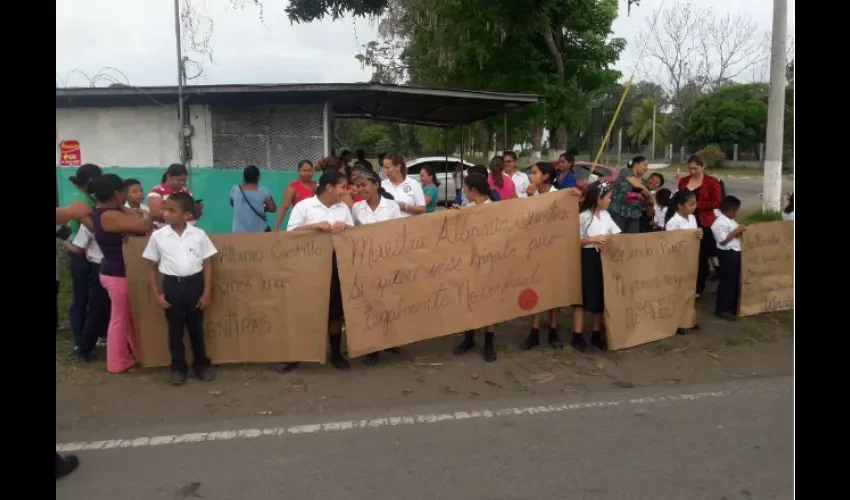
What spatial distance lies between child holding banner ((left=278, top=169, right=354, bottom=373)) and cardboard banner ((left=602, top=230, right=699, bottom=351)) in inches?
89.5

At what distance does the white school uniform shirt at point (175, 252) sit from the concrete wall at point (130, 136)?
5.71 metres

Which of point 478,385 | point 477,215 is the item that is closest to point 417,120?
point 477,215

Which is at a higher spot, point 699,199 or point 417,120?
point 417,120

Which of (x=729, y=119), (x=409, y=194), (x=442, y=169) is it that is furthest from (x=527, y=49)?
(x=729, y=119)

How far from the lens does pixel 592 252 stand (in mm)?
5863

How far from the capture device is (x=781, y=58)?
1099cm

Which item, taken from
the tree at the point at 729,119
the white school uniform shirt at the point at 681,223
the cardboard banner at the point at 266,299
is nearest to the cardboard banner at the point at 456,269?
the cardboard banner at the point at 266,299

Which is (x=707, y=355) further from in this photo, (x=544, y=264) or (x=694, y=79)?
(x=694, y=79)

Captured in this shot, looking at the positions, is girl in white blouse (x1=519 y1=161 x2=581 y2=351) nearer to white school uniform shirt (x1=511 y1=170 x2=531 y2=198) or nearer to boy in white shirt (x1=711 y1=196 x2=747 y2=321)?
boy in white shirt (x1=711 y1=196 x2=747 y2=321)

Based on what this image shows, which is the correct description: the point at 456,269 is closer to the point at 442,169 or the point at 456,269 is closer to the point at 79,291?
the point at 79,291

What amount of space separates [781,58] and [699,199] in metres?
5.34

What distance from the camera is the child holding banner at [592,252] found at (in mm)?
5855

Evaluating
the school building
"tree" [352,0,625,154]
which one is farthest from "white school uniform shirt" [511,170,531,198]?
"tree" [352,0,625,154]

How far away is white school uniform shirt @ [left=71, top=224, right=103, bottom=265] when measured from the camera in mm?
5547
